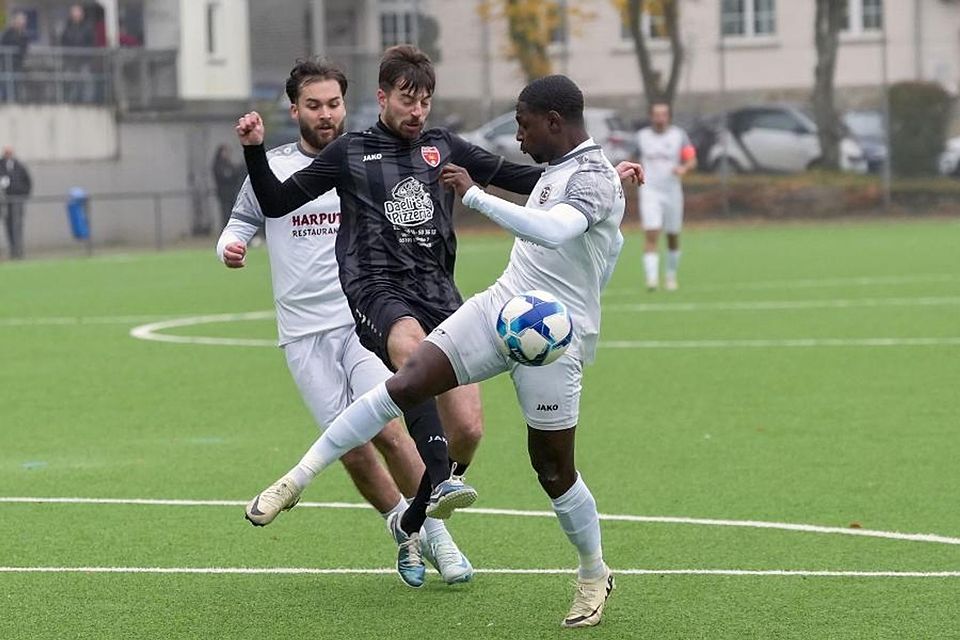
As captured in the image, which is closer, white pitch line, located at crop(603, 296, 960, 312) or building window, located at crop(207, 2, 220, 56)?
white pitch line, located at crop(603, 296, 960, 312)

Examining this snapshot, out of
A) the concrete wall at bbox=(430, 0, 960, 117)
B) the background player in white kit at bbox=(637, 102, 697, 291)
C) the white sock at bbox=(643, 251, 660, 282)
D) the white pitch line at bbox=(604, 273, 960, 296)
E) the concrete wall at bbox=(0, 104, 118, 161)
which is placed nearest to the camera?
the white sock at bbox=(643, 251, 660, 282)

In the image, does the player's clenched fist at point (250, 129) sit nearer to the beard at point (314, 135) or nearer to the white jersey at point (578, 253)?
the beard at point (314, 135)

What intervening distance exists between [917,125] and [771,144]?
319cm

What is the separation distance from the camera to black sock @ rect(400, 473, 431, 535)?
8.14m

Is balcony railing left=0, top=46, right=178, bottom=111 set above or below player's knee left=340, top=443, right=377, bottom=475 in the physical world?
above

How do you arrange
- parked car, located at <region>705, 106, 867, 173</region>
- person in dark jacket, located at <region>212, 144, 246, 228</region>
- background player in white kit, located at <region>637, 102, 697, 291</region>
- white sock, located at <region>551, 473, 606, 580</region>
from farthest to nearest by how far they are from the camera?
parked car, located at <region>705, 106, 867, 173</region>
person in dark jacket, located at <region>212, 144, 246, 228</region>
background player in white kit, located at <region>637, 102, 697, 291</region>
white sock, located at <region>551, 473, 606, 580</region>

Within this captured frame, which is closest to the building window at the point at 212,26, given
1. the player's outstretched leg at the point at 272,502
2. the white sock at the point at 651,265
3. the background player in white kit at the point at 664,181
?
the background player in white kit at the point at 664,181

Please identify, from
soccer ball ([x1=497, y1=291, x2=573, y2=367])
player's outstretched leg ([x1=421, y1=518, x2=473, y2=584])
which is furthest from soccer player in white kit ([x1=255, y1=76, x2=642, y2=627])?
player's outstretched leg ([x1=421, y1=518, x2=473, y2=584])

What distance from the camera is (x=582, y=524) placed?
746 centimetres

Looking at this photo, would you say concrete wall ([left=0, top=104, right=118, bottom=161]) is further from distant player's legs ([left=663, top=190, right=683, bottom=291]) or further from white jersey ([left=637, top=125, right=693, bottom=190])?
distant player's legs ([left=663, top=190, right=683, bottom=291])

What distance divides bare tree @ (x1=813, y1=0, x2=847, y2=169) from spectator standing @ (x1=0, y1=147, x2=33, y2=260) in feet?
56.1

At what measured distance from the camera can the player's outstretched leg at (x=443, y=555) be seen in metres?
8.27

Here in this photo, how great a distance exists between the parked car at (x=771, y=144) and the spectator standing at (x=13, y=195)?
49.3 feet

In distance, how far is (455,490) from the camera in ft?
24.7
